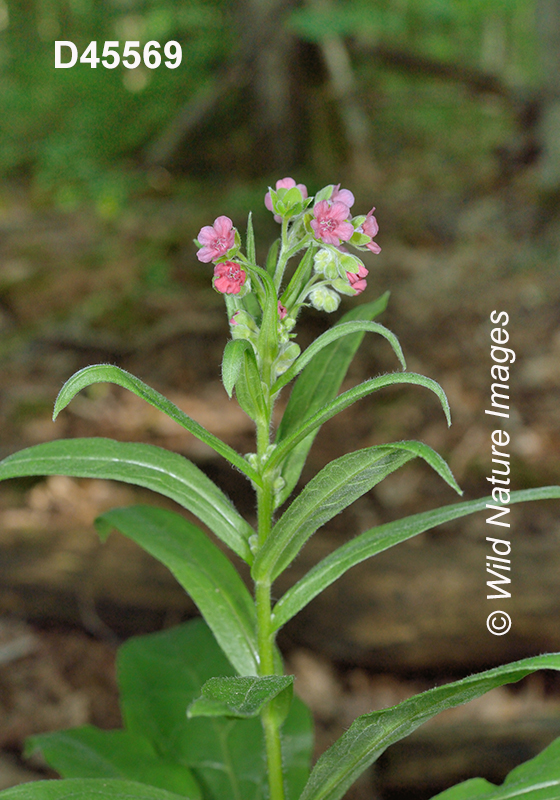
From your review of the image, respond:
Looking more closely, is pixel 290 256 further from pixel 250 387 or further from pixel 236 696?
pixel 236 696

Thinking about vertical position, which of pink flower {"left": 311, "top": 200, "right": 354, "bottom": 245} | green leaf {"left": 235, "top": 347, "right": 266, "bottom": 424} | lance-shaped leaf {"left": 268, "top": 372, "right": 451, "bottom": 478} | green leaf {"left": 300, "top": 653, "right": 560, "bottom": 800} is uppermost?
pink flower {"left": 311, "top": 200, "right": 354, "bottom": 245}

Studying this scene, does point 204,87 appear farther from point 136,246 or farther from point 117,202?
point 136,246

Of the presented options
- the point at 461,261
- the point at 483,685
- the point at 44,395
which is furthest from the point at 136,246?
the point at 483,685

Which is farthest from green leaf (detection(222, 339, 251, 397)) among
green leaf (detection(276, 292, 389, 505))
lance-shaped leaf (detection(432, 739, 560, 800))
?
lance-shaped leaf (detection(432, 739, 560, 800))

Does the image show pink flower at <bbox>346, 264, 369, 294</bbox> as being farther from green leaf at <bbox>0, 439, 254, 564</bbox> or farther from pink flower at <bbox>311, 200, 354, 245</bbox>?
green leaf at <bbox>0, 439, 254, 564</bbox>

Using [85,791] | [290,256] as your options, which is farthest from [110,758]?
[290,256]

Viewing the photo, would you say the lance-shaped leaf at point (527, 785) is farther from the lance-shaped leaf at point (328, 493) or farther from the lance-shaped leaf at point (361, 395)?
the lance-shaped leaf at point (361, 395)
